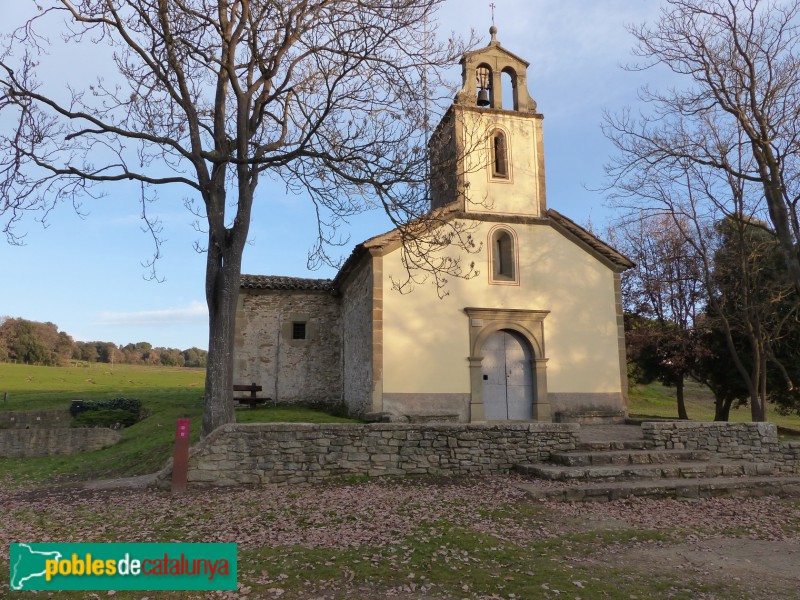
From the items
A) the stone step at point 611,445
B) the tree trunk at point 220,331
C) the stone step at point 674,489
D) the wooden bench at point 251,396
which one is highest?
the tree trunk at point 220,331

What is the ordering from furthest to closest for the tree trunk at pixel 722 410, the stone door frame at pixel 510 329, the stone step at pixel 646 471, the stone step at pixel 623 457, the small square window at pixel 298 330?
the tree trunk at pixel 722 410 → the small square window at pixel 298 330 → the stone door frame at pixel 510 329 → the stone step at pixel 623 457 → the stone step at pixel 646 471

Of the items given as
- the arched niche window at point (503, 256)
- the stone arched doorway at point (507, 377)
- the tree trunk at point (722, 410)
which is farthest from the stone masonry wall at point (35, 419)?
the tree trunk at point (722, 410)

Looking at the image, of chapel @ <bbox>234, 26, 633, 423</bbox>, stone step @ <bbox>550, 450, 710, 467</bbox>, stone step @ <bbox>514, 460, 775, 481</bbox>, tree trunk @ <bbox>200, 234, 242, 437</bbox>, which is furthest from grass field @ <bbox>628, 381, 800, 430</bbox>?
tree trunk @ <bbox>200, 234, 242, 437</bbox>

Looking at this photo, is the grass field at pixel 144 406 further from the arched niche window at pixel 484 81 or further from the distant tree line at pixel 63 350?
the arched niche window at pixel 484 81

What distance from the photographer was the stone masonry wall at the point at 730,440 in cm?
1085

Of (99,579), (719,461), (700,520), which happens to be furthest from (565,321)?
(99,579)

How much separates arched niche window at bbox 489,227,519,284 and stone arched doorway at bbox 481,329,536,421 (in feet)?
4.82

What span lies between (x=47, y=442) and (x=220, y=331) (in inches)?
434

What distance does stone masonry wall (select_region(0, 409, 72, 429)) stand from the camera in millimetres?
21234

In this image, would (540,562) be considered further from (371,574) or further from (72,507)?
(72,507)

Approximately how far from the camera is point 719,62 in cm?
1066

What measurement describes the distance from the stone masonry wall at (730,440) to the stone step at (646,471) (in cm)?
76

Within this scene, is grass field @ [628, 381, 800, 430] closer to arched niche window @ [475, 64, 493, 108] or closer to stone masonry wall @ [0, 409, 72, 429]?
arched niche window @ [475, 64, 493, 108]

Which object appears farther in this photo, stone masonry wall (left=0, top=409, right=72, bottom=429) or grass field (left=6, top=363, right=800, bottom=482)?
stone masonry wall (left=0, top=409, right=72, bottom=429)
